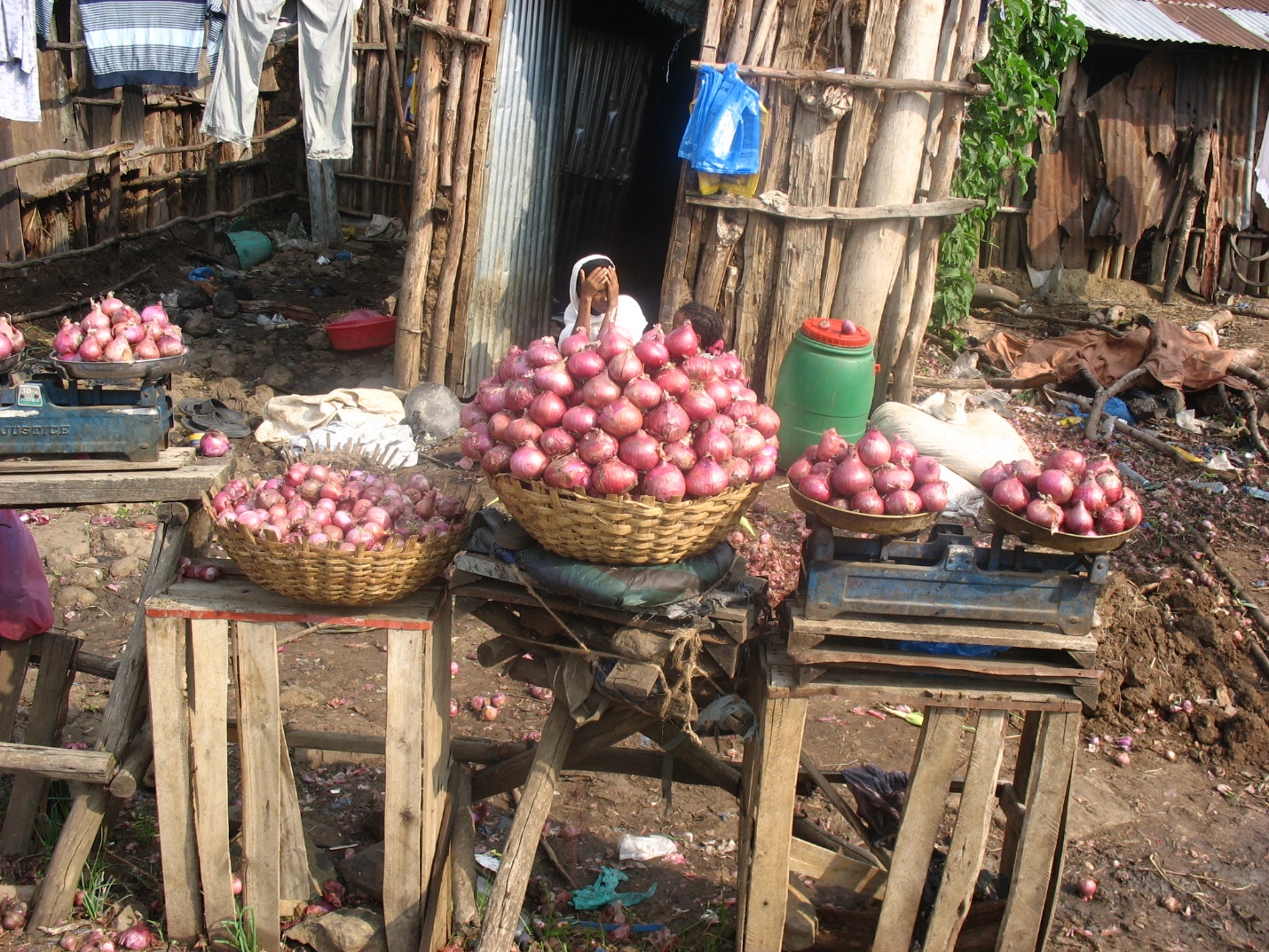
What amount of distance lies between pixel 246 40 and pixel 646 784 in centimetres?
711

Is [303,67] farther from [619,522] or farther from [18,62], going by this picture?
[619,522]

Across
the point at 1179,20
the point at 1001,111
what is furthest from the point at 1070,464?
the point at 1179,20

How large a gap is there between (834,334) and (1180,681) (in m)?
2.67

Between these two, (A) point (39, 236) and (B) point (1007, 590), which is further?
(A) point (39, 236)

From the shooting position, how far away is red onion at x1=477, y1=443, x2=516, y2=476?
2762 mm

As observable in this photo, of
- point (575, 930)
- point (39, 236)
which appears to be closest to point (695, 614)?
point (575, 930)

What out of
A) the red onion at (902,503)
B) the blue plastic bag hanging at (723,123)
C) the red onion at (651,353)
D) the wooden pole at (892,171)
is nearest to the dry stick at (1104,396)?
the wooden pole at (892,171)

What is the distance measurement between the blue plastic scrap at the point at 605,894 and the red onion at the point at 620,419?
5.61 ft

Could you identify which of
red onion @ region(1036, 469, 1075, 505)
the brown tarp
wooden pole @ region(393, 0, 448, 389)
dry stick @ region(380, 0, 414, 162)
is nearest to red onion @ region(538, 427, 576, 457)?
red onion @ region(1036, 469, 1075, 505)

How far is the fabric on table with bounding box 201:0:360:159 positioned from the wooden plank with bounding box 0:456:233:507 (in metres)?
6.05

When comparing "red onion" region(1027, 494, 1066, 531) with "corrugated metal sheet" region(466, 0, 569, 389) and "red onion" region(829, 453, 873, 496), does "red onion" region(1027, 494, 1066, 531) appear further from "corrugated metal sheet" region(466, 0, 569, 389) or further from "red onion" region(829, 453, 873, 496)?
"corrugated metal sheet" region(466, 0, 569, 389)

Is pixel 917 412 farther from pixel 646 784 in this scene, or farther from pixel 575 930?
pixel 575 930

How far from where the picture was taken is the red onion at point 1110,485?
264 centimetres

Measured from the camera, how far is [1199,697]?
16.0 ft
